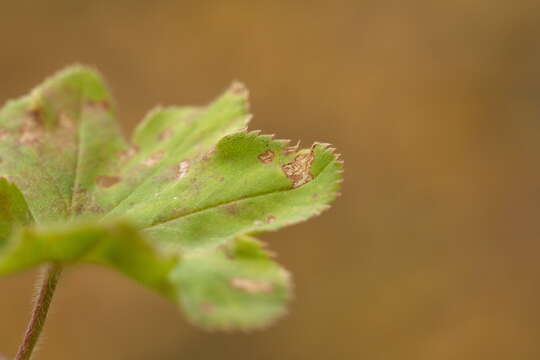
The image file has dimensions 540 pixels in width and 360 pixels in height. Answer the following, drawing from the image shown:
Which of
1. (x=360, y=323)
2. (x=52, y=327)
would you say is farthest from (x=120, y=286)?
(x=360, y=323)

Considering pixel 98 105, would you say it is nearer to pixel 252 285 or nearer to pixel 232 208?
pixel 232 208

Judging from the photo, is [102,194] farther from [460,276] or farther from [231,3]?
[231,3]

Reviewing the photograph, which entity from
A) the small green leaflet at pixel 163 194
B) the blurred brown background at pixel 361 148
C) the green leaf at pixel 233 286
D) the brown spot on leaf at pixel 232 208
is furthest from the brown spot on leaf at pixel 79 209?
the blurred brown background at pixel 361 148

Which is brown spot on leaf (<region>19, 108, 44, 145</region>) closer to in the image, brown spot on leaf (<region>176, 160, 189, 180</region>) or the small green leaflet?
the small green leaflet

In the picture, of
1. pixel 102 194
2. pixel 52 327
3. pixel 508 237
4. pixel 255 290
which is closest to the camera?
pixel 255 290

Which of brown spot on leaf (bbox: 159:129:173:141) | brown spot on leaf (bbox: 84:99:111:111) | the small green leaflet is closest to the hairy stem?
the small green leaflet

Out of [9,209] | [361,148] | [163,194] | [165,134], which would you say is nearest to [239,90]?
[165,134]

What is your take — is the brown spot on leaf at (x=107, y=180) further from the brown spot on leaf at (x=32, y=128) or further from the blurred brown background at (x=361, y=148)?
the blurred brown background at (x=361, y=148)
